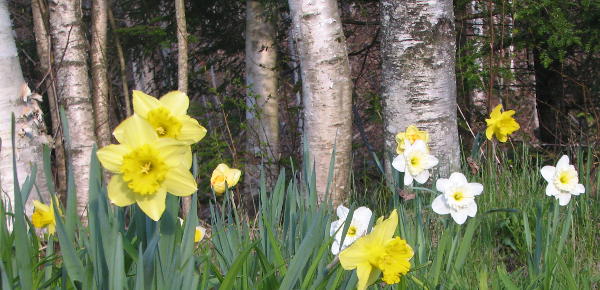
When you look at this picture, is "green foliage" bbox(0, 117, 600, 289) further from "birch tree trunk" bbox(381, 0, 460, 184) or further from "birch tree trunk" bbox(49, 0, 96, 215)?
"birch tree trunk" bbox(49, 0, 96, 215)

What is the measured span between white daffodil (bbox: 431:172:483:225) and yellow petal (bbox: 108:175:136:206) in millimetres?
836

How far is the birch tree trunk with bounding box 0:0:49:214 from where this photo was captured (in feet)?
13.9

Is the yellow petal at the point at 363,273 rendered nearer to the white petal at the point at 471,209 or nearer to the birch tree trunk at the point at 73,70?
the white petal at the point at 471,209

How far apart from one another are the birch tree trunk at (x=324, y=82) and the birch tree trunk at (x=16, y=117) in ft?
6.18

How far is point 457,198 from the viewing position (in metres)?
→ 1.59

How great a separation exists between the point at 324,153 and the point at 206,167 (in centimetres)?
155

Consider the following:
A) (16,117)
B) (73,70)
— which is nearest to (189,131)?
(16,117)

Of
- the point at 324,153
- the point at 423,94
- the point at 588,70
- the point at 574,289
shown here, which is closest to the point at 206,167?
the point at 324,153

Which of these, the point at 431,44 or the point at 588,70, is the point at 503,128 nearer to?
the point at 431,44

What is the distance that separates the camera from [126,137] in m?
0.99

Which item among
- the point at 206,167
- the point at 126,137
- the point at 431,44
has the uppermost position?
the point at 431,44

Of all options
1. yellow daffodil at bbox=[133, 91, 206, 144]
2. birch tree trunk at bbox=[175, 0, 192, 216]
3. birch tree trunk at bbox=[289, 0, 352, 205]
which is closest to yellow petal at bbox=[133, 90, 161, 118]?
yellow daffodil at bbox=[133, 91, 206, 144]

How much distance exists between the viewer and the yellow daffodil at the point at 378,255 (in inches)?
43.7

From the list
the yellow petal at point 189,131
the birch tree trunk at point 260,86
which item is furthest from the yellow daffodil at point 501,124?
the birch tree trunk at point 260,86
